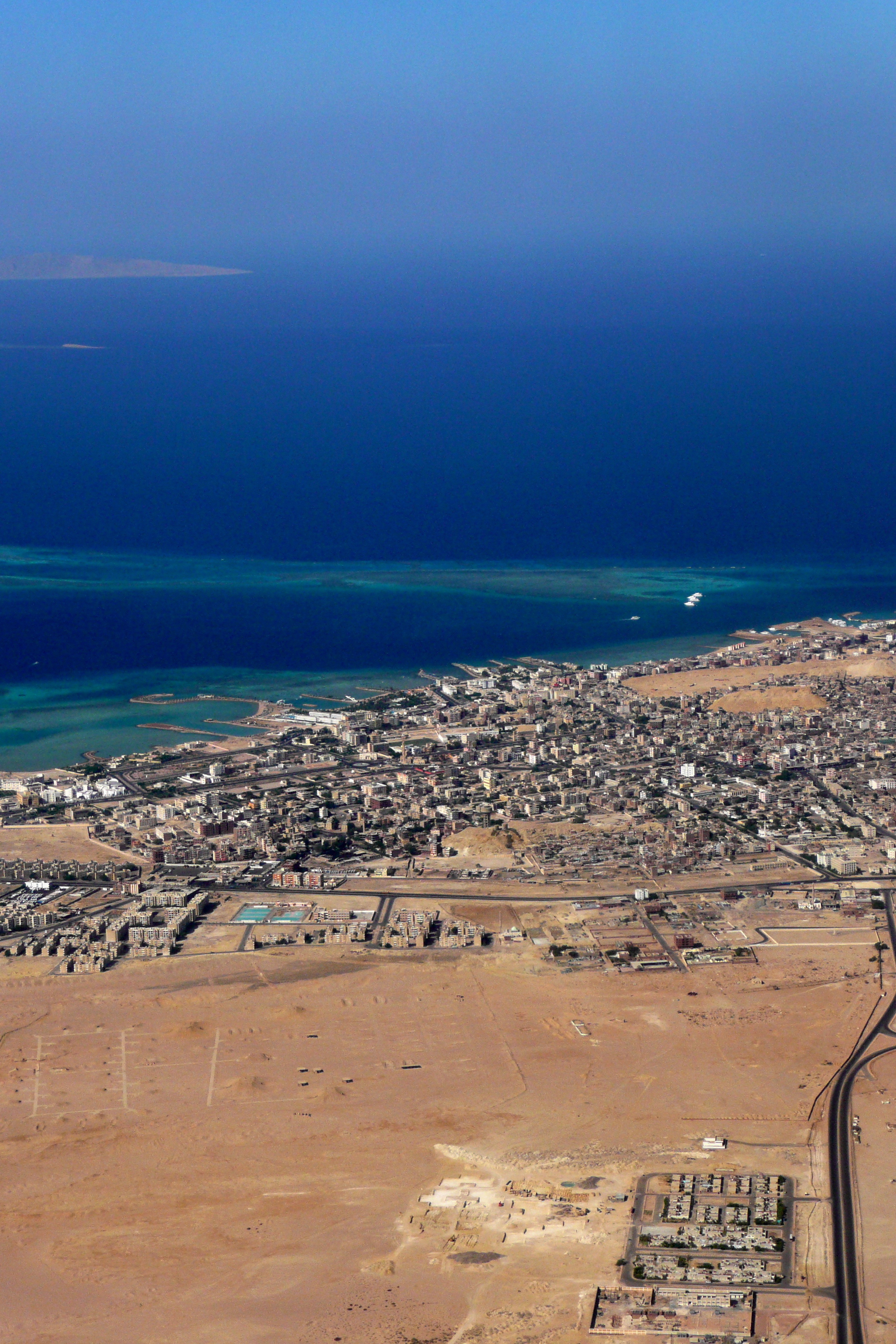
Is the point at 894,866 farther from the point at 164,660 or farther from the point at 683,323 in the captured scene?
the point at 683,323

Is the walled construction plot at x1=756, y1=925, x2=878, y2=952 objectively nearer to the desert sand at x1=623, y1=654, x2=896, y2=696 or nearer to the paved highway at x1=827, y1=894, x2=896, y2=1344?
the paved highway at x1=827, y1=894, x2=896, y2=1344

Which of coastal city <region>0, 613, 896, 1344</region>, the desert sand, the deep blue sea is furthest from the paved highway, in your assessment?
the deep blue sea

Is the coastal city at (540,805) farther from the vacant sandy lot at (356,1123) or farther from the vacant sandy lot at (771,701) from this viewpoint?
the vacant sandy lot at (356,1123)

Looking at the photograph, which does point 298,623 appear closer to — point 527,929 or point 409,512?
point 409,512

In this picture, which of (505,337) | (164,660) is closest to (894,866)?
(164,660)

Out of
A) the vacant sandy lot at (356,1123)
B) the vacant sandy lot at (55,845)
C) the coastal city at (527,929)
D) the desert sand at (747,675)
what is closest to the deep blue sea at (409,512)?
the desert sand at (747,675)

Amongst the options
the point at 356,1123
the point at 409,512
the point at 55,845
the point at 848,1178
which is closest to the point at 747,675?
the point at 55,845
